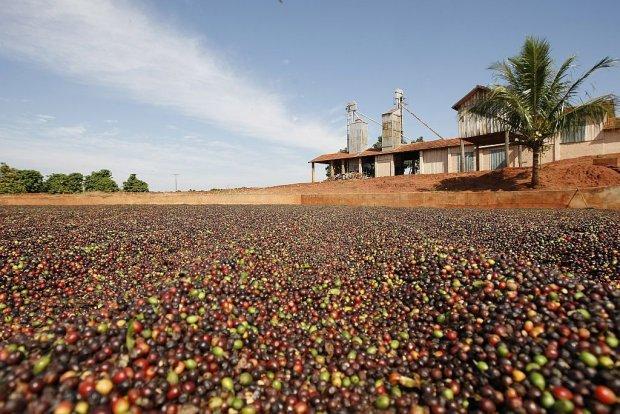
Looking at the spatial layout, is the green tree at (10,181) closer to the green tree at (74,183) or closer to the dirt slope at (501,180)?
the green tree at (74,183)

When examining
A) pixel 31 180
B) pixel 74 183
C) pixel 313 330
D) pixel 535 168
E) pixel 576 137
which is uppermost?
pixel 576 137

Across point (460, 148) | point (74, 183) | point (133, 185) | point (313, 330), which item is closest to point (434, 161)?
point (460, 148)

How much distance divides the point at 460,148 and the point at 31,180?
120ft

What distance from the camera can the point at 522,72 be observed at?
46.2 feet

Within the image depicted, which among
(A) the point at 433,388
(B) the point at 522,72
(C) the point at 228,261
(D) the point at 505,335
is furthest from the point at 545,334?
(B) the point at 522,72

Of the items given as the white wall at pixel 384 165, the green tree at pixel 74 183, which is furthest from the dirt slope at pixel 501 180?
the green tree at pixel 74 183

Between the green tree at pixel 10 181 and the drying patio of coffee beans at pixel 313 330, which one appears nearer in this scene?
the drying patio of coffee beans at pixel 313 330

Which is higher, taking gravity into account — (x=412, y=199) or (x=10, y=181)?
(x=10, y=181)

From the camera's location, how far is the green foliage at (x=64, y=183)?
2792 cm

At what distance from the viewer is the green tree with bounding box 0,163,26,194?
1009 inches

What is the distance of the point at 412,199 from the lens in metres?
14.7

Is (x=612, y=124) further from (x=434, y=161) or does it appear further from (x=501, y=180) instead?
(x=434, y=161)

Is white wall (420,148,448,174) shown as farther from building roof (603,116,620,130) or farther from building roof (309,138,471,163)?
building roof (603,116,620,130)

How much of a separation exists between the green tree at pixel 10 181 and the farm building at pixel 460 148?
2699cm
